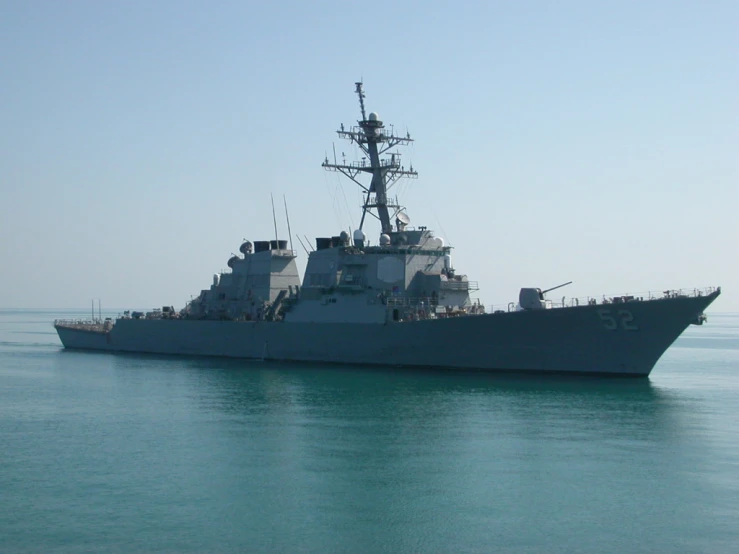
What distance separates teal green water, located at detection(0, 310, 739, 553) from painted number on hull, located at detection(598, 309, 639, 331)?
6.03 ft

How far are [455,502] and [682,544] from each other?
3.50 meters

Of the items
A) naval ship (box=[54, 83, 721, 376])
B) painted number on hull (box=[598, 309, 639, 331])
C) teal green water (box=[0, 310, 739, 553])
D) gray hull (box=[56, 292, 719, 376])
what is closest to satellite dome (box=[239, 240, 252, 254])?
naval ship (box=[54, 83, 721, 376])

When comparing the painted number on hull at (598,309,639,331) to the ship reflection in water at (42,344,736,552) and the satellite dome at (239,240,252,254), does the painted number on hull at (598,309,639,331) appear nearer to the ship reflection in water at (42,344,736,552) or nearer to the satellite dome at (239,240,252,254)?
the ship reflection in water at (42,344,736,552)

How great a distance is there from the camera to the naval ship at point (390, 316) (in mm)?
26219

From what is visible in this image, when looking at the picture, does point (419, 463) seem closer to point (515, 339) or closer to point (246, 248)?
point (515, 339)

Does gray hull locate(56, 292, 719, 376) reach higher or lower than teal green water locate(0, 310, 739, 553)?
higher

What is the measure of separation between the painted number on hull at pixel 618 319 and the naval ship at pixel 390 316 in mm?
30

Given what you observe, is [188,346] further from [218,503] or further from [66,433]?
[218,503]

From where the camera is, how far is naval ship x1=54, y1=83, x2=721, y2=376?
2622 centimetres

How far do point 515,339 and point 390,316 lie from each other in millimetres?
4786

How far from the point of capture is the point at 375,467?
15859 millimetres

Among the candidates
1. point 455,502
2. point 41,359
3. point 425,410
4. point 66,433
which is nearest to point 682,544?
point 455,502

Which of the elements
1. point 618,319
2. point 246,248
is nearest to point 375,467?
point 618,319

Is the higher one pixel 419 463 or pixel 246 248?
pixel 246 248
